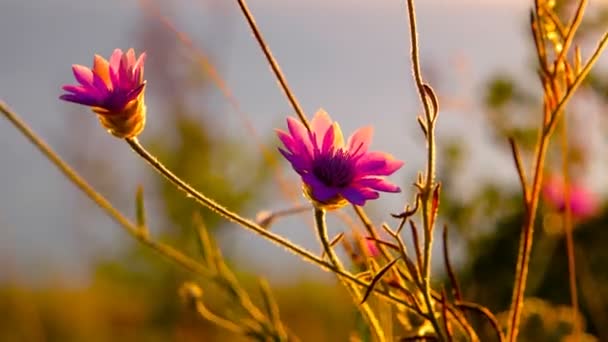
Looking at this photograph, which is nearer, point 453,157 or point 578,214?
point 578,214

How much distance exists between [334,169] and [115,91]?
0.14 meters

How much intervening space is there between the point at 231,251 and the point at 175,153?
0.47 metres

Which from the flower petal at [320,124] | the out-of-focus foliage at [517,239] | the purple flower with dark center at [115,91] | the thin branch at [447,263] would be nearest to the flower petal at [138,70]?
the purple flower with dark center at [115,91]

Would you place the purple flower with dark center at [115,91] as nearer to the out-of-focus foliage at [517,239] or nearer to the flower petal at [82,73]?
the flower petal at [82,73]

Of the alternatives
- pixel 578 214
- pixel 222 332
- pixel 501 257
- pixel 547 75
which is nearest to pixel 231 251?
pixel 222 332

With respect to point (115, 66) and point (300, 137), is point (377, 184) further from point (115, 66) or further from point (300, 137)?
point (115, 66)

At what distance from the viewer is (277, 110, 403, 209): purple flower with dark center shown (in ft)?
1.94

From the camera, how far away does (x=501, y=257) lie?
2.31 metres

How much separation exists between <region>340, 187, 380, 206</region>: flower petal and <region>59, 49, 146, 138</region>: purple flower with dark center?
130 millimetres

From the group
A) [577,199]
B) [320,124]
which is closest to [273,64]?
[320,124]

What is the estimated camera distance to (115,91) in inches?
24.5

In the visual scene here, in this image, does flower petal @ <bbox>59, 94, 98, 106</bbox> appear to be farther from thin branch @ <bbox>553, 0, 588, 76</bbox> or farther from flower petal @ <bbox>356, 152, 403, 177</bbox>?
thin branch @ <bbox>553, 0, 588, 76</bbox>

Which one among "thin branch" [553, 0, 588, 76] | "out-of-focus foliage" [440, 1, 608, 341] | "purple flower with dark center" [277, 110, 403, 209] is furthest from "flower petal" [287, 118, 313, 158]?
"out-of-focus foliage" [440, 1, 608, 341]

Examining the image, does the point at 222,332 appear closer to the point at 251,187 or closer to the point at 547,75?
the point at 251,187
